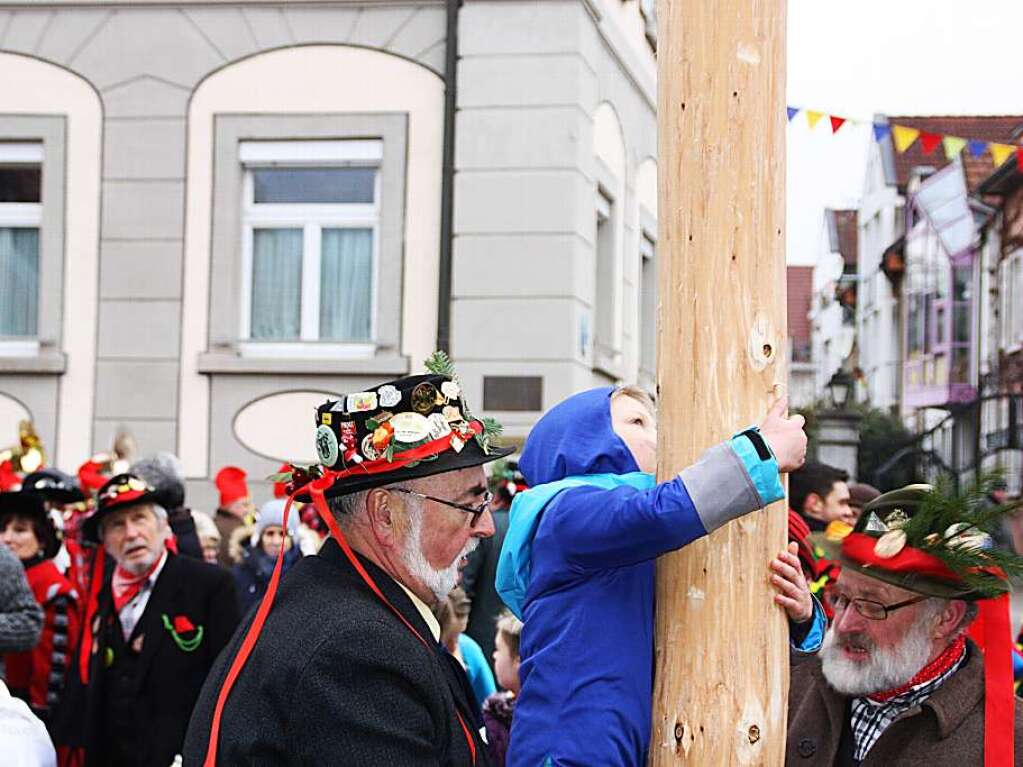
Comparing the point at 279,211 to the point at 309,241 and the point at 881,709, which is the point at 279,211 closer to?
the point at 309,241

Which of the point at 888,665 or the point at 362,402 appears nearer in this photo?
the point at 362,402

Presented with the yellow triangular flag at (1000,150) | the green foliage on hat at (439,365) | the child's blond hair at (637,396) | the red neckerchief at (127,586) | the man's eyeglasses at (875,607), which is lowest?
the red neckerchief at (127,586)

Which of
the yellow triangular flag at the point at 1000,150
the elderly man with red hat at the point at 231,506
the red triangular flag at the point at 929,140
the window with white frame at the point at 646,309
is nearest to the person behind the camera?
the elderly man with red hat at the point at 231,506

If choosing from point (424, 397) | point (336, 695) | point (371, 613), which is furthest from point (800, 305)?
point (336, 695)

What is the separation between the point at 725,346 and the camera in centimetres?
304

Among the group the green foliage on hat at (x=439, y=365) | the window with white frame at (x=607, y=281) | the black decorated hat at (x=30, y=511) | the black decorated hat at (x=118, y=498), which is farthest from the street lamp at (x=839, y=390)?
the green foliage on hat at (x=439, y=365)

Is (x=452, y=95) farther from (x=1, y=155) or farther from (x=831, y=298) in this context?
(x=831, y=298)

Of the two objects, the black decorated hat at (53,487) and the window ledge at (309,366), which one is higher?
the window ledge at (309,366)

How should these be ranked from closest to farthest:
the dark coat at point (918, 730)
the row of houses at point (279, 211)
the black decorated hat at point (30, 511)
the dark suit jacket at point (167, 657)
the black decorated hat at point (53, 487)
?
the dark coat at point (918, 730), the dark suit jacket at point (167, 657), the black decorated hat at point (30, 511), the black decorated hat at point (53, 487), the row of houses at point (279, 211)

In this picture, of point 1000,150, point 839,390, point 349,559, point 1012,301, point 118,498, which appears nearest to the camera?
point 349,559

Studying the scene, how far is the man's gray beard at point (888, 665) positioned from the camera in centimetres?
354

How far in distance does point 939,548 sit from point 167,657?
3.37 metres

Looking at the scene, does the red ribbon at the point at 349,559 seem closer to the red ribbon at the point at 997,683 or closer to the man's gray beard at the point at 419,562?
the man's gray beard at the point at 419,562

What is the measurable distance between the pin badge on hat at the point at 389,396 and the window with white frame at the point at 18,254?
9.85 metres
